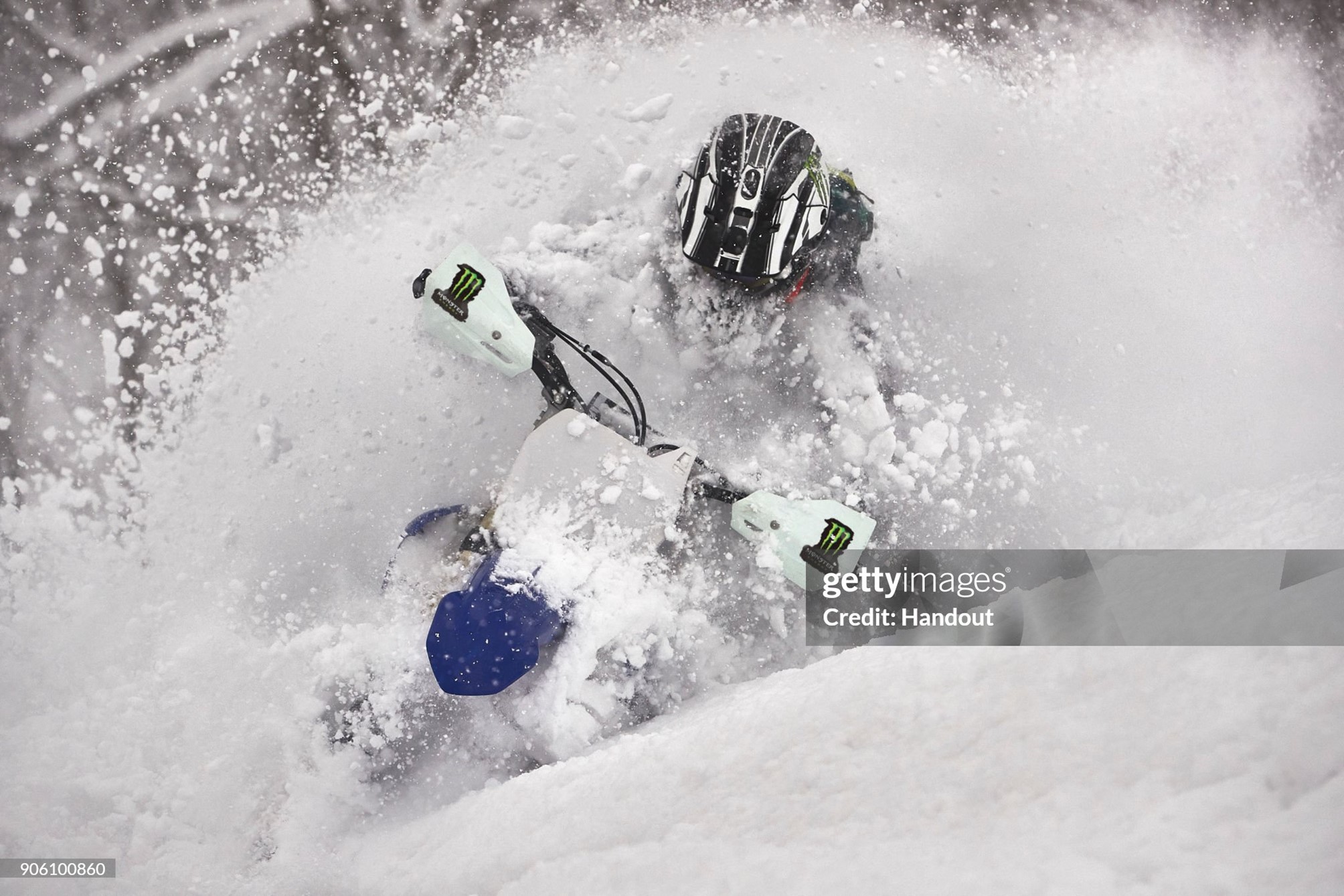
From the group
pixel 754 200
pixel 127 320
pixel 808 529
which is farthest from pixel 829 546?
pixel 127 320

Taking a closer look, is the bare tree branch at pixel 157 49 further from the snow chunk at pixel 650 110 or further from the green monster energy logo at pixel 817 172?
the green monster energy logo at pixel 817 172

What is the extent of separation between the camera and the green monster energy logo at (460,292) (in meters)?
2.79

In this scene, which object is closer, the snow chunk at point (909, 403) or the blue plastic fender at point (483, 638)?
the blue plastic fender at point (483, 638)

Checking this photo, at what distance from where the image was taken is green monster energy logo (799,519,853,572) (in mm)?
2777

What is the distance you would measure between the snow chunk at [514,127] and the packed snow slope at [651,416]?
16 mm

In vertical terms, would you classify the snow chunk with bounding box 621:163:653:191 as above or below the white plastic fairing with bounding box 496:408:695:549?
above

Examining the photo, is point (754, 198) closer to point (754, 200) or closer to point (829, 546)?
point (754, 200)

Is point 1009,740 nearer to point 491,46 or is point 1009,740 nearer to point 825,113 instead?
point 825,113

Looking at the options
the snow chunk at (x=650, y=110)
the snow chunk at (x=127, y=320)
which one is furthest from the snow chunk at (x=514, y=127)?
the snow chunk at (x=127, y=320)

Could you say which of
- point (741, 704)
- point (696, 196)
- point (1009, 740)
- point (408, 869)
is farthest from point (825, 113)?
point (408, 869)

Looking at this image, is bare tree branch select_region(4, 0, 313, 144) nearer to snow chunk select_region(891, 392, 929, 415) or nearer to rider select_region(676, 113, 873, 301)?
rider select_region(676, 113, 873, 301)

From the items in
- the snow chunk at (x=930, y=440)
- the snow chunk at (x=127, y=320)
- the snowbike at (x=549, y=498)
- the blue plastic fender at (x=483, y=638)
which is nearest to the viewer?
the blue plastic fender at (x=483, y=638)

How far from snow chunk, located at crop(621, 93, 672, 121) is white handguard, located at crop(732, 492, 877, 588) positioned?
181cm

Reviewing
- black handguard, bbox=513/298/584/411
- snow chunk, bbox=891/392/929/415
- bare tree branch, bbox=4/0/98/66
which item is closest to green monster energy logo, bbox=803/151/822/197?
snow chunk, bbox=891/392/929/415
